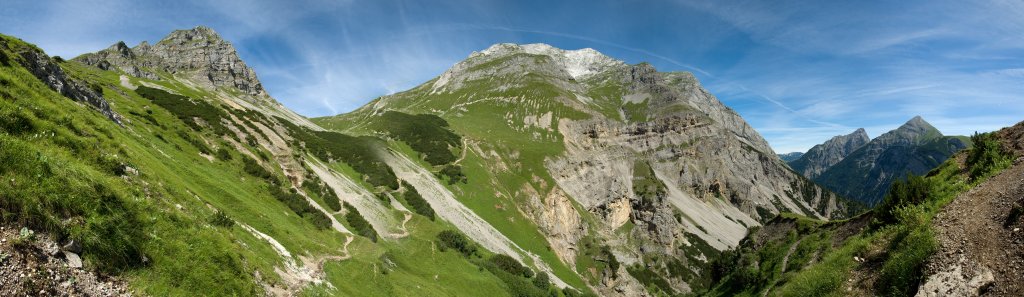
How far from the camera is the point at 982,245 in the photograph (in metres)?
16.1

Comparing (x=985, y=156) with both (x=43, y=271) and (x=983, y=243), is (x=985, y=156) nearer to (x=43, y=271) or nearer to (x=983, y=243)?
(x=983, y=243)

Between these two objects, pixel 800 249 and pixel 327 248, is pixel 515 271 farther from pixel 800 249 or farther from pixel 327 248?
pixel 800 249

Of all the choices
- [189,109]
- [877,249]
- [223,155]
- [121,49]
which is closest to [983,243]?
[877,249]

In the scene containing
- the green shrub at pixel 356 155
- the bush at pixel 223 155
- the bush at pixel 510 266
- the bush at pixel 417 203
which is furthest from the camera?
the green shrub at pixel 356 155

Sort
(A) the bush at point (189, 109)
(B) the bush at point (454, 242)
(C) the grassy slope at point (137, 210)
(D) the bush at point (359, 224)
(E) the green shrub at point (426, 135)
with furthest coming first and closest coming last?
(E) the green shrub at point (426, 135) → (B) the bush at point (454, 242) → (A) the bush at point (189, 109) → (D) the bush at point (359, 224) → (C) the grassy slope at point (137, 210)

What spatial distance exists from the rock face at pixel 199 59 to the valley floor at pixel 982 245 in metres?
188

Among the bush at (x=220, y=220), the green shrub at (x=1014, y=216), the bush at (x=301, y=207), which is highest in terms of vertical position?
the green shrub at (x=1014, y=216)

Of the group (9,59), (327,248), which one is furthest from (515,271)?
(9,59)

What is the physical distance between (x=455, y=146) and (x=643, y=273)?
227 feet

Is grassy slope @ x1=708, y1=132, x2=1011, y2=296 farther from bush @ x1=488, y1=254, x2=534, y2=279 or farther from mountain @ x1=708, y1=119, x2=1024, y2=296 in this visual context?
bush @ x1=488, y1=254, x2=534, y2=279

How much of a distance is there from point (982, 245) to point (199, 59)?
22117cm

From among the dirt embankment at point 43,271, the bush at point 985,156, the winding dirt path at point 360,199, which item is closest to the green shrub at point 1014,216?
the bush at point 985,156

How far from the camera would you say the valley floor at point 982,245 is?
1477 cm

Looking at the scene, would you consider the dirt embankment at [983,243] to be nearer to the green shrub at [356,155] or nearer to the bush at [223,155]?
the bush at [223,155]
